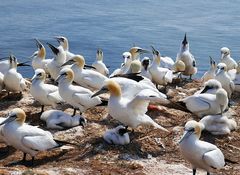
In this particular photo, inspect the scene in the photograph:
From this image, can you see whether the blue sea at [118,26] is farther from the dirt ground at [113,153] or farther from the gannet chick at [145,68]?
the dirt ground at [113,153]

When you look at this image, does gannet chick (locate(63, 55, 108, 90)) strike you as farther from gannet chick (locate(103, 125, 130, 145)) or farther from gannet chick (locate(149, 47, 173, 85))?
gannet chick (locate(103, 125, 130, 145))

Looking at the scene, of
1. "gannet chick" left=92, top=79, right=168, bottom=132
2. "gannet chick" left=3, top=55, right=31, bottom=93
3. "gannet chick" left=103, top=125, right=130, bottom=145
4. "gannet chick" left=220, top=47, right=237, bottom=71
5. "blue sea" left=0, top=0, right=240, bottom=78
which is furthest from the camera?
"blue sea" left=0, top=0, right=240, bottom=78

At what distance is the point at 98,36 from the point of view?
83.6ft

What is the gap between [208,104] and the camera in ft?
34.8

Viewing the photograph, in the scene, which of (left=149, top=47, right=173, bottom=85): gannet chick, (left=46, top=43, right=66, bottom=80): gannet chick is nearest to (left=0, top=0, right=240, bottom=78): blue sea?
(left=46, top=43, right=66, bottom=80): gannet chick

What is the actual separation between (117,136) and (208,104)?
82.2 inches

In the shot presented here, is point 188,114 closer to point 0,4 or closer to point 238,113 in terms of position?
point 238,113

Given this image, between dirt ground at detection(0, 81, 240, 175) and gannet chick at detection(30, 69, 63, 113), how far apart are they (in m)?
0.29

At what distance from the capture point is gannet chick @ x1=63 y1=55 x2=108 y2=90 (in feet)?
38.1

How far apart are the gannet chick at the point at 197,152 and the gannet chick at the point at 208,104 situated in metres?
2.23

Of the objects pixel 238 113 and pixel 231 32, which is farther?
pixel 231 32

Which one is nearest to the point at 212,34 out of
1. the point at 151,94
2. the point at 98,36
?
the point at 98,36

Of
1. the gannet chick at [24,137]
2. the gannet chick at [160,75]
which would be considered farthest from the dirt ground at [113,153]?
the gannet chick at [160,75]

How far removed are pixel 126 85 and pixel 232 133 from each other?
6.49 feet
